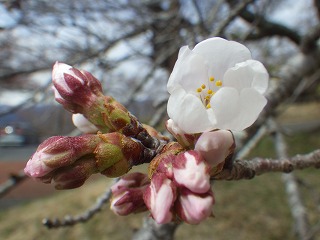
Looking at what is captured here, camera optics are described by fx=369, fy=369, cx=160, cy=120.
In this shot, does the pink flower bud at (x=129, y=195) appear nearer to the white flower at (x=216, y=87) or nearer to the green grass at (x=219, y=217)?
the white flower at (x=216, y=87)

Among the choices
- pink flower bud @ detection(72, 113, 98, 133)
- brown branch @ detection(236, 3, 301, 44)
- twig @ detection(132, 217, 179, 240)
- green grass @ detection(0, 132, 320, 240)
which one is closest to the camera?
pink flower bud @ detection(72, 113, 98, 133)

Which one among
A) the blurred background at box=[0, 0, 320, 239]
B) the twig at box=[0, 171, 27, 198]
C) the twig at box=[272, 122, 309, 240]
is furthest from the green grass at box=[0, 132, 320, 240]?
the twig at box=[0, 171, 27, 198]

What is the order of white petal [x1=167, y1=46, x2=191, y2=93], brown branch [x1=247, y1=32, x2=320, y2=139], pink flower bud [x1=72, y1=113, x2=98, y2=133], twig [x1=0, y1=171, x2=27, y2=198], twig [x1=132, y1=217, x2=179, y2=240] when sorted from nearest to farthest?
white petal [x1=167, y1=46, x2=191, y2=93] → pink flower bud [x1=72, y1=113, x2=98, y2=133] → twig [x1=132, y1=217, x2=179, y2=240] → twig [x1=0, y1=171, x2=27, y2=198] → brown branch [x1=247, y1=32, x2=320, y2=139]

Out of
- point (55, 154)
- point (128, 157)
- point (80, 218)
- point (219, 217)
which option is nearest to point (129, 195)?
point (128, 157)

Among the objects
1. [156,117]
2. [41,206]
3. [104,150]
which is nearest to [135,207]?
[104,150]

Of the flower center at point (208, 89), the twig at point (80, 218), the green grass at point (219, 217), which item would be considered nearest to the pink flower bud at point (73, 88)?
the flower center at point (208, 89)

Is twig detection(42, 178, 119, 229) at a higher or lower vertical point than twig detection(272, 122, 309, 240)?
higher

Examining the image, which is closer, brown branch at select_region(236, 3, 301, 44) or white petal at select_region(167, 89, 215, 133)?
white petal at select_region(167, 89, 215, 133)

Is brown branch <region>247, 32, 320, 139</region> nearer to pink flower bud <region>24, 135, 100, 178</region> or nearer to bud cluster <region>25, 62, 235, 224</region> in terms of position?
bud cluster <region>25, 62, 235, 224</region>
